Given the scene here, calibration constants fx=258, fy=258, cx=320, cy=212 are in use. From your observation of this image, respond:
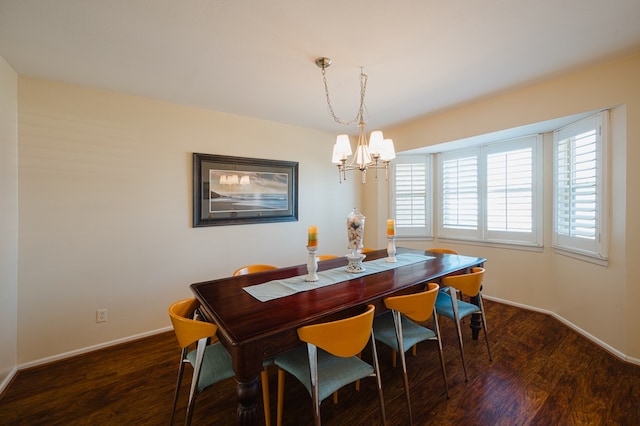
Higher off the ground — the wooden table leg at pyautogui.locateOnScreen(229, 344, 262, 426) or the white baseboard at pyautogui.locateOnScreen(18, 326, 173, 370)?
the wooden table leg at pyautogui.locateOnScreen(229, 344, 262, 426)

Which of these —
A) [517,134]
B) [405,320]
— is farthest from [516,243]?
[405,320]

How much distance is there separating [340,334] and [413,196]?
3.36 m

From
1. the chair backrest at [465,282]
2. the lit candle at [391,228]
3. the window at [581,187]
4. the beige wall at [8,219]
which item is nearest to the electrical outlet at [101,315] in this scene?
the beige wall at [8,219]

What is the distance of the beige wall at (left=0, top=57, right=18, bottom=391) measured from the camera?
197 centimetres

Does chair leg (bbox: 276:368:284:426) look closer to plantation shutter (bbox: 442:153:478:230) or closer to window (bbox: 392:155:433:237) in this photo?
window (bbox: 392:155:433:237)

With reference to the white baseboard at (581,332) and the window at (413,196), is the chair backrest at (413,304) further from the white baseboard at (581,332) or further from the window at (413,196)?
the window at (413,196)

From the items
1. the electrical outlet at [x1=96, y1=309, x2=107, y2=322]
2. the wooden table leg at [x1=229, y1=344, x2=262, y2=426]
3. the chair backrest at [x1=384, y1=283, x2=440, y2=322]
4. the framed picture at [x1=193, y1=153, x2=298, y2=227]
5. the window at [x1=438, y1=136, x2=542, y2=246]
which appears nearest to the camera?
the wooden table leg at [x1=229, y1=344, x2=262, y2=426]

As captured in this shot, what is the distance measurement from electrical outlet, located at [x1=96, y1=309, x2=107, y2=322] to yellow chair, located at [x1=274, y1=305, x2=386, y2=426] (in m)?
2.09

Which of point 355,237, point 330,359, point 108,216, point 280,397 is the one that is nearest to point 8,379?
point 108,216

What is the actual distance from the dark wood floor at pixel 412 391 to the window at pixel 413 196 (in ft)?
6.60

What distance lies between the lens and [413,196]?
4211mm

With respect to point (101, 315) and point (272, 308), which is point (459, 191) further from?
point (101, 315)

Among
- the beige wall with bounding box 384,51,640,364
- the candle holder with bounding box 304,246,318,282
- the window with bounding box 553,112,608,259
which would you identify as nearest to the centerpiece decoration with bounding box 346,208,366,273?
the candle holder with bounding box 304,246,318,282

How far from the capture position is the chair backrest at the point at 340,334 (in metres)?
1.26
